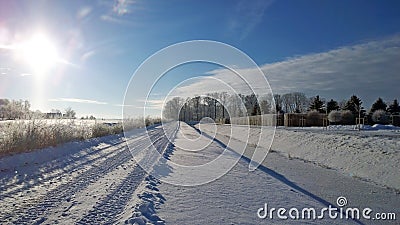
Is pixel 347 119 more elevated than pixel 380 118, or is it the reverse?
pixel 380 118

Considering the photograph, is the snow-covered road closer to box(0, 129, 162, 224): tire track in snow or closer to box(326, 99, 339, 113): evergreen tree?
box(0, 129, 162, 224): tire track in snow

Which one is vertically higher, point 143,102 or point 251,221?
point 143,102

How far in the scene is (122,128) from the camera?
1214 inches

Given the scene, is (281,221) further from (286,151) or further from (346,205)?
(286,151)

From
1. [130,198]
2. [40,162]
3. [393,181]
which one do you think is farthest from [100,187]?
[393,181]

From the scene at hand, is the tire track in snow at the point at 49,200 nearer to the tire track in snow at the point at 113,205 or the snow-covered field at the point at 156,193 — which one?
the snow-covered field at the point at 156,193

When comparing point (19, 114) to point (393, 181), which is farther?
point (19, 114)

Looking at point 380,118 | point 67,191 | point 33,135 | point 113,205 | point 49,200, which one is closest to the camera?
point 113,205

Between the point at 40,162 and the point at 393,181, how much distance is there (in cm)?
1128

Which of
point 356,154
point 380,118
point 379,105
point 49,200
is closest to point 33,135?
point 49,200

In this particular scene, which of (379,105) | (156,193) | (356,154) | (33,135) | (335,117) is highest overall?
(379,105)

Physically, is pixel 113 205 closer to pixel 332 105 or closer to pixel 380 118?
pixel 380 118


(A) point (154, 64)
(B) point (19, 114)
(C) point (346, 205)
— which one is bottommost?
(C) point (346, 205)

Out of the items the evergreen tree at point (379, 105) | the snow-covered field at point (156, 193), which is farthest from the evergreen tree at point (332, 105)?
the snow-covered field at point (156, 193)
